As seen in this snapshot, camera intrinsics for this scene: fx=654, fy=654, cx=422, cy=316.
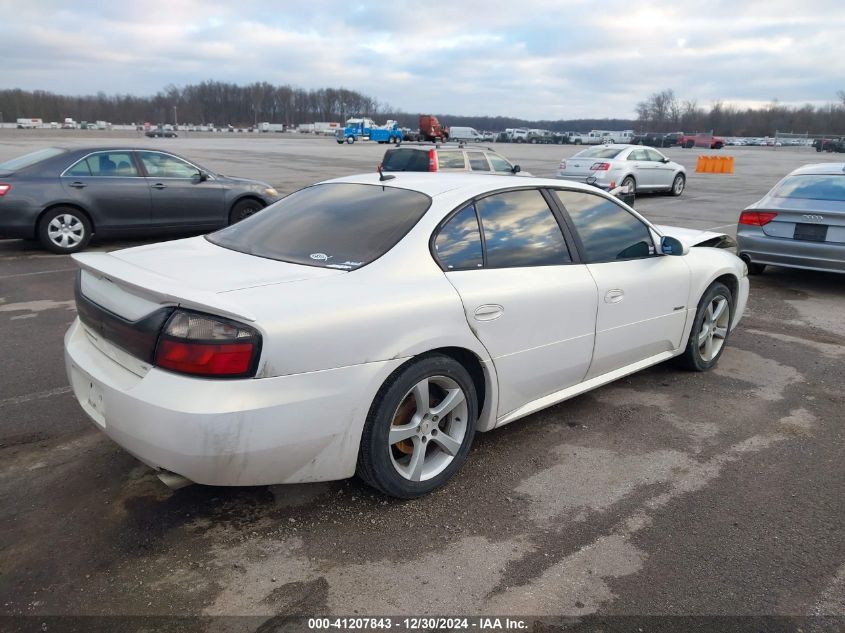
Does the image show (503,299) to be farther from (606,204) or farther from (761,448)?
(761,448)

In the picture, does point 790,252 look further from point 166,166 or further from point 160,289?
point 166,166

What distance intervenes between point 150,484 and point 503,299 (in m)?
2.01

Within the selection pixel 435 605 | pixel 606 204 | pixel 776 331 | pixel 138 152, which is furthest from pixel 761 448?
pixel 138 152

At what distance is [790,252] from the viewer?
7.67 metres

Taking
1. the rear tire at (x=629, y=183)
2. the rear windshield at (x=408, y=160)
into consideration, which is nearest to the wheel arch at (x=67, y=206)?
the rear windshield at (x=408, y=160)

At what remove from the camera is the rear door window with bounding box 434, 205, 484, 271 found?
330 cm

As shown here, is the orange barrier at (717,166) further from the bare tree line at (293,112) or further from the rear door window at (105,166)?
the bare tree line at (293,112)

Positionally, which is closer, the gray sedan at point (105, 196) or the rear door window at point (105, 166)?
the gray sedan at point (105, 196)

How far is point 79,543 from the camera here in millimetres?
2822

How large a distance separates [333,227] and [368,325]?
3.02ft

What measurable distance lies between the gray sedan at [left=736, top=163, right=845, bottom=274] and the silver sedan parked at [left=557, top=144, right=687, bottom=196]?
8.79 metres

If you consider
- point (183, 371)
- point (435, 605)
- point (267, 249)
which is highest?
point (267, 249)

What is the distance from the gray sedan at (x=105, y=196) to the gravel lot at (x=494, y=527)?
16.8 feet

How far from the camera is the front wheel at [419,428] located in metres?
2.94
